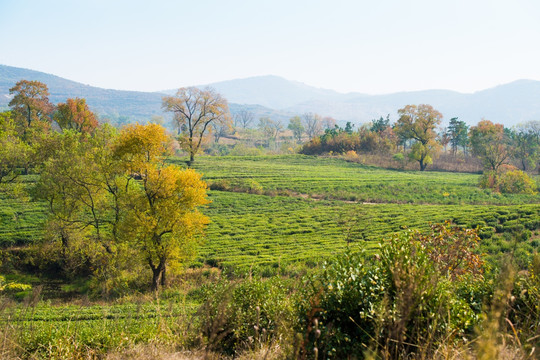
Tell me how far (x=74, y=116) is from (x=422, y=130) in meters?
61.1

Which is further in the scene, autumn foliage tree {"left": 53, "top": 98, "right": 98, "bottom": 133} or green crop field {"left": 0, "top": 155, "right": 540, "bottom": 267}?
autumn foliage tree {"left": 53, "top": 98, "right": 98, "bottom": 133}

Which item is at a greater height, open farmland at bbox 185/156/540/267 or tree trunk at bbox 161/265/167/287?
open farmland at bbox 185/156/540/267

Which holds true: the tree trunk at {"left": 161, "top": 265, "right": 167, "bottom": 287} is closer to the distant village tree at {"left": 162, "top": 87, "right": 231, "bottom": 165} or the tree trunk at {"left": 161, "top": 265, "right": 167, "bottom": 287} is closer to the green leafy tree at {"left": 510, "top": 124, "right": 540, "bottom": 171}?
the distant village tree at {"left": 162, "top": 87, "right": 231, "bottom": 165}

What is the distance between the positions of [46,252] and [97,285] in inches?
227

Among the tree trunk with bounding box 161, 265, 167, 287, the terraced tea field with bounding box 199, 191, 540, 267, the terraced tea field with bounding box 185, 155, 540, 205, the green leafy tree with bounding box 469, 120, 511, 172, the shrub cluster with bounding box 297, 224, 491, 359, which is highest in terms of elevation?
the green leafy tree with bounding box 469, 120, 511, 172

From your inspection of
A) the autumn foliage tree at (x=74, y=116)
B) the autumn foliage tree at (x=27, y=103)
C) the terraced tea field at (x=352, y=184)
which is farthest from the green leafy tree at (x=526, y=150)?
the autumn foliage tree at (x=27, y=103)

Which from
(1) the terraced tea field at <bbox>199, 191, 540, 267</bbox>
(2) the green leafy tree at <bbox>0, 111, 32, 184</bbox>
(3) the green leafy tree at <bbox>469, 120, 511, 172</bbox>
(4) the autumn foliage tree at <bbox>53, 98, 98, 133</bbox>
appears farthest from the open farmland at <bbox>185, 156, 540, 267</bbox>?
(4) the autumn foliage tree at <bbox>53, 98, 98, 133</bbox>

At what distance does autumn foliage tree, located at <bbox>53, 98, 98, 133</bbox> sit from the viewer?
5197cm

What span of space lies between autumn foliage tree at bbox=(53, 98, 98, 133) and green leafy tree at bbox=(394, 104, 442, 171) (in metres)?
56.5

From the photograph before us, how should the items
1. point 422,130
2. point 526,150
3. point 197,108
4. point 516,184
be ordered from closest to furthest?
point 516,184
point 197,108
point 422,130
point 526,150

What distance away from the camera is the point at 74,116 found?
52.1 m

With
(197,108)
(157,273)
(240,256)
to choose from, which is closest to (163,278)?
(157,273)

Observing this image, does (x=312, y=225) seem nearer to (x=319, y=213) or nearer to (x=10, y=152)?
(x=319, y=213)

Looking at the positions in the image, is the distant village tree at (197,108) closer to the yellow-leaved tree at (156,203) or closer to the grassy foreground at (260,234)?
the grassy foreground at (260,234)
